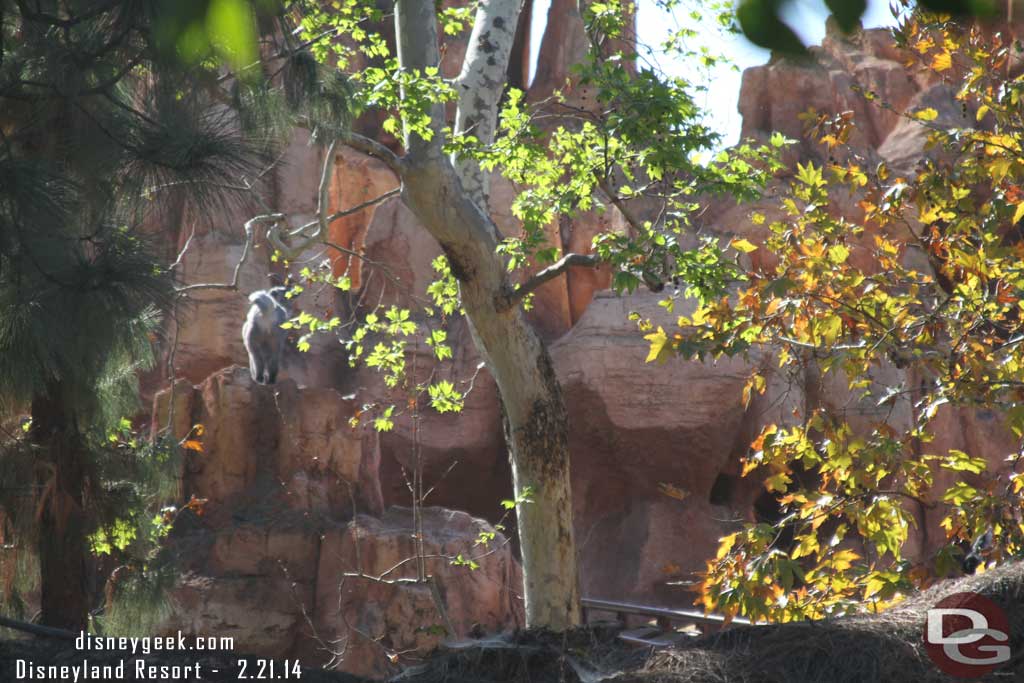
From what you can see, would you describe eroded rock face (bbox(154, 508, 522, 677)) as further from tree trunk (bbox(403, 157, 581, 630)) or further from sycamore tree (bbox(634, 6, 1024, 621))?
sycamore tree (bbox(634, 6, 1024, 621))

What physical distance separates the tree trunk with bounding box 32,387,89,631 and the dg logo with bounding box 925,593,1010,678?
4365mm

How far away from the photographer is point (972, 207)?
546 centimetres

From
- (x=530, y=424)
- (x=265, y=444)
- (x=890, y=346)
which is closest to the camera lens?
(x=890, y=346)

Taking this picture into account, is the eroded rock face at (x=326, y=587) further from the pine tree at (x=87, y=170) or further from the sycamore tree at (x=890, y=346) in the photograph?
the pine tree at (x=87, y=170)

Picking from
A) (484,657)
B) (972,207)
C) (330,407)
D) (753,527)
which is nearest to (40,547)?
(484,657)

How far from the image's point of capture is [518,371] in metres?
7.64

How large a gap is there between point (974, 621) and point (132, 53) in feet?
12.5

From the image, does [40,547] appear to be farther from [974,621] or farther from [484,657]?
[974,621]

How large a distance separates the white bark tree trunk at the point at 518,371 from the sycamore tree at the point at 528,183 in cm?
1

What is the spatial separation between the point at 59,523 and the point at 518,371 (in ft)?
10.8

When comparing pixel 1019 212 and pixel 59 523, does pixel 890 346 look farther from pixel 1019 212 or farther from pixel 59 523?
pixel 59 523

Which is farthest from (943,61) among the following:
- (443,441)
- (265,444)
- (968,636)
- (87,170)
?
(443,441)

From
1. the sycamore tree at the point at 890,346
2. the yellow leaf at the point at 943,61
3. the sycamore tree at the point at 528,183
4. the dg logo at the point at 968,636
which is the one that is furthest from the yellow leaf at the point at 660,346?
the dg logo at the point at 968,636

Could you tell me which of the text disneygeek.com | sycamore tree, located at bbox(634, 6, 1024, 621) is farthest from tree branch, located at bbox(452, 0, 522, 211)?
the text disneygeek.com
